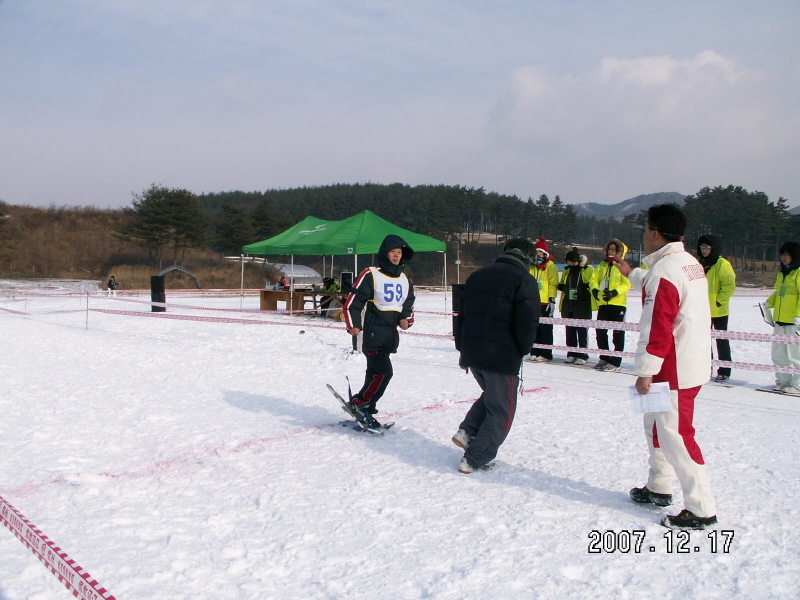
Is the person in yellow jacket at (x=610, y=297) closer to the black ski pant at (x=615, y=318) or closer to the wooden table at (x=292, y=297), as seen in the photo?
the black ski pant at (x=615, y=318)

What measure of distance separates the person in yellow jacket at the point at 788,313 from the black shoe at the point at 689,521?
4793mm

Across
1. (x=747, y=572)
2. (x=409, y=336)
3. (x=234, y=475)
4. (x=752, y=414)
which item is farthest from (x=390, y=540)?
(x=409, y=336)

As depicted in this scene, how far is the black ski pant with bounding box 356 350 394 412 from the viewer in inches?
200

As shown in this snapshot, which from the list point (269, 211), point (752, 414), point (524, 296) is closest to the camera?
point (524, 296)

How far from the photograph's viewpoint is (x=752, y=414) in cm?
595

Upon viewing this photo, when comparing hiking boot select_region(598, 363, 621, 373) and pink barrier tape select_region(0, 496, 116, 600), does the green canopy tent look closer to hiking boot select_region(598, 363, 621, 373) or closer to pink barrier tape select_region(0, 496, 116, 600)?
hiking boot select_region(598, 363, 621, 373)

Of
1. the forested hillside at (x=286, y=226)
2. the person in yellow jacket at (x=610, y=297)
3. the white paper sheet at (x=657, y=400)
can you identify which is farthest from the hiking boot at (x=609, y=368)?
the forested hillside at (x=286, y=226)

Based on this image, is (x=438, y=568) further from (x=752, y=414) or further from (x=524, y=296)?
(x=752, y=414)

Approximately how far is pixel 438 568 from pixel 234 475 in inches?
74.0

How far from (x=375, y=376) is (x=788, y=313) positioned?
5387 millimetres

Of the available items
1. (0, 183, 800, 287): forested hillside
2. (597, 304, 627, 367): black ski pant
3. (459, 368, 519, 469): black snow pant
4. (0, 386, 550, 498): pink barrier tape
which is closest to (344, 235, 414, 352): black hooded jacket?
(0, 386, 550, 498): pink barrier tape

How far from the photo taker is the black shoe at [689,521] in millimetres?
3174

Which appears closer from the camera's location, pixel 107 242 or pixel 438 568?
pixel 438 568
